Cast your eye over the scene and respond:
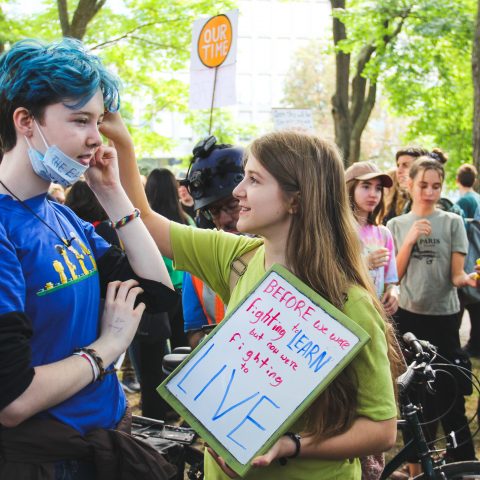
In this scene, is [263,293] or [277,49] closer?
[263,293]

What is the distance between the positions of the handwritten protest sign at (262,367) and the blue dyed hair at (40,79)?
708 mm

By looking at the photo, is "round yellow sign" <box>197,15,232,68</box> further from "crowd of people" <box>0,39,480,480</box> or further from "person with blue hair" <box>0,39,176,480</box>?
"person with blue hair" <box>0,39,176,480</box>

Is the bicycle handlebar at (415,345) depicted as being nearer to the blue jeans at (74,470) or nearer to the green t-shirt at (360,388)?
the green t-shirt at (360,388)

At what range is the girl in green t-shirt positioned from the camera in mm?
1789

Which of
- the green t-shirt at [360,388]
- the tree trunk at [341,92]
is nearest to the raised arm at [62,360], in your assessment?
the green t-shirt at [360,388]

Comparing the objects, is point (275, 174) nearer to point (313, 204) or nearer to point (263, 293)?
point (313, 204)

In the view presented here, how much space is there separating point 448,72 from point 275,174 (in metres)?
14.3

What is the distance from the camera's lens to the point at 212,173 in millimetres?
2996

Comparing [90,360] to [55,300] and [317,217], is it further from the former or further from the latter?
[317,217]

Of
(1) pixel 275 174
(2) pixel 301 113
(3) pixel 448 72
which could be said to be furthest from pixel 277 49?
(1) pixel 275 174

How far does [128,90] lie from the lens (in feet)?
50.2

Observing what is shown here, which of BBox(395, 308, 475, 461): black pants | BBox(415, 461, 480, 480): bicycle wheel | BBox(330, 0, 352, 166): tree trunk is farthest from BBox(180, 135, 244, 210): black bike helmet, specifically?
BBox(330, 0, 352, 166): tree trunk

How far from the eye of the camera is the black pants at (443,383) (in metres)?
4.14

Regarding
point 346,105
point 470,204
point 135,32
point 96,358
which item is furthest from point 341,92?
point 96,358
